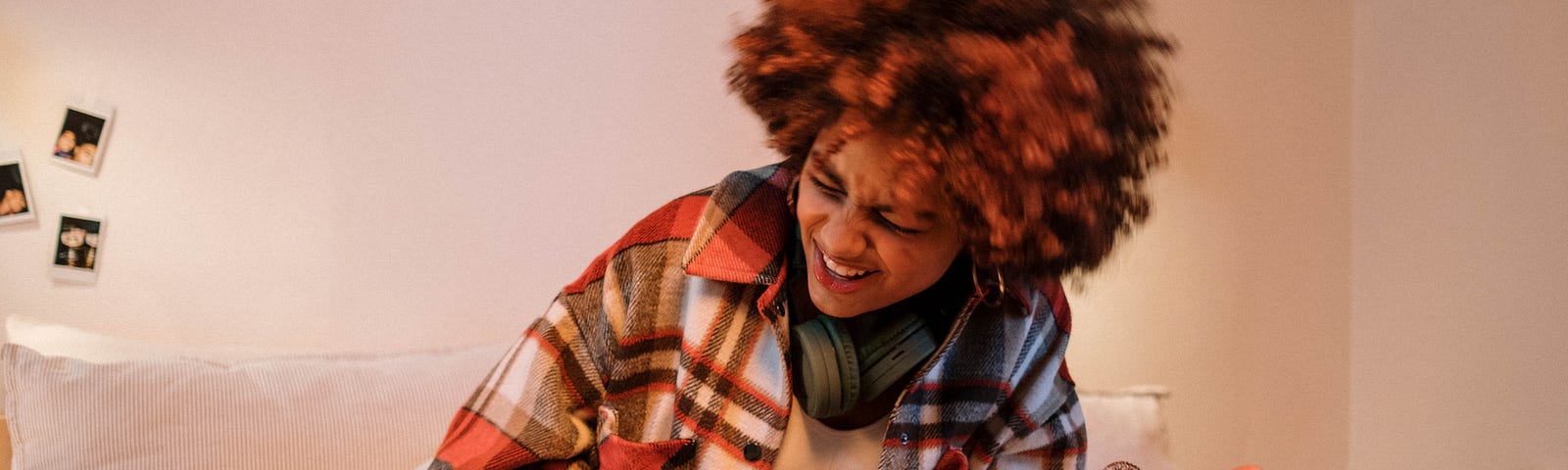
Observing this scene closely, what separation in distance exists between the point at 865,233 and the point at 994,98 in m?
0.16

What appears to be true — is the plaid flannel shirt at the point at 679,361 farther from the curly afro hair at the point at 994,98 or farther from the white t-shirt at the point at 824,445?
the curly afro hair at the point at 994,98

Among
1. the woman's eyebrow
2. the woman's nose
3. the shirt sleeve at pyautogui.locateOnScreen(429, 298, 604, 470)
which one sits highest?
the woman's eyebrow

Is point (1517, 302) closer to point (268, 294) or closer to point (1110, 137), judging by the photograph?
point (1110, 137)

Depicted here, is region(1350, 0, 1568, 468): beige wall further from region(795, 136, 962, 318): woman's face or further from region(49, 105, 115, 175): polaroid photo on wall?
region(49, 105, 115, 175): polaroid photo on wall

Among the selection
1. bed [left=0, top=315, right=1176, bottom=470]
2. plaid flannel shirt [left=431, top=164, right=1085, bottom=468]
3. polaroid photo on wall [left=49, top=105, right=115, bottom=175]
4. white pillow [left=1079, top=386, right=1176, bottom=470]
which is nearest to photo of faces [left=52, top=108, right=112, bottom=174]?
polaroid photo on wall [left=49, top=105, right=115, bottom=175]

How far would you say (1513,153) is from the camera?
1406mm

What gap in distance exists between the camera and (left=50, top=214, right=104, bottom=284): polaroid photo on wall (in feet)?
4.76

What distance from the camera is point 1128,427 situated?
1644 mm

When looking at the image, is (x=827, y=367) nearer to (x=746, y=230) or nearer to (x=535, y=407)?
(x=746, y=230)

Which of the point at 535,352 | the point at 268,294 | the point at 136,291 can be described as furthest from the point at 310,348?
the point at 535,352

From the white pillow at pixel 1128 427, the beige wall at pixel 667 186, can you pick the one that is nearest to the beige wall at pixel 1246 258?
the beige wall at pixel 667 186

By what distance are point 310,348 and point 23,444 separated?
14.8 inches

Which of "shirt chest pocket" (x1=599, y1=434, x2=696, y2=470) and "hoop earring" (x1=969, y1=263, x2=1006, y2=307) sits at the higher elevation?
"hoop earring" (x1=969, y1=263, x2=1006, y2=307)

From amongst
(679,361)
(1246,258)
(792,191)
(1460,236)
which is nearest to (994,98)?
(792,191)
